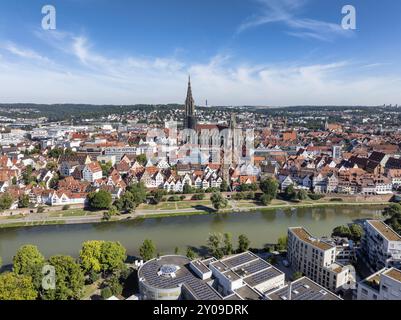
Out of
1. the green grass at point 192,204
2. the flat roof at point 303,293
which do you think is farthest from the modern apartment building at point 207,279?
the green grass at point 192,204

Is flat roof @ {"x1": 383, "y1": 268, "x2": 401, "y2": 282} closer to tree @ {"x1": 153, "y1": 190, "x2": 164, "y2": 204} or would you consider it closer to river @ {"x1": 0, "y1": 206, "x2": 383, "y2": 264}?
river @ {"x1": 0, "y1": 206, "x2": 383, "y2": 264}

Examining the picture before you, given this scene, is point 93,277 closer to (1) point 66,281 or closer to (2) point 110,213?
(1) point 66,281

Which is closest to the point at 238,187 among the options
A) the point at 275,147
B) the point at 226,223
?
the point at 226,223

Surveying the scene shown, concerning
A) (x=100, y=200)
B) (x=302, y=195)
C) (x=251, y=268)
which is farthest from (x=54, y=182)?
(x=251, y=268)

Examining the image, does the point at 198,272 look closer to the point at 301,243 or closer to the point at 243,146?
the point at 301,243

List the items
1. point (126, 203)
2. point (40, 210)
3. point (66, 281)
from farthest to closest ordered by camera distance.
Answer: point (40, 210), point (126, 203), point (66, 281)

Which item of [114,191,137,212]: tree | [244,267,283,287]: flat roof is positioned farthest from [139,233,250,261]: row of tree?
[114,191,137,212]: tree
